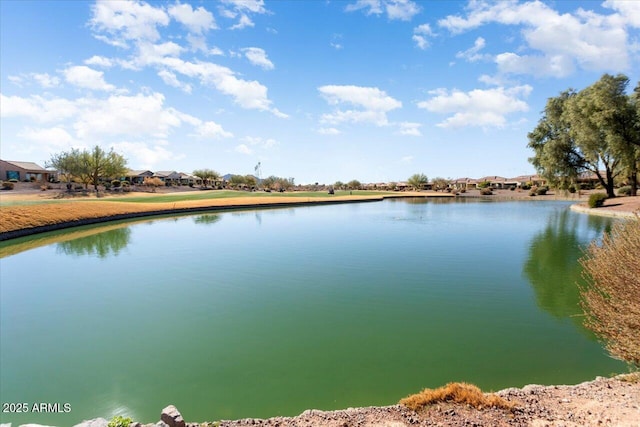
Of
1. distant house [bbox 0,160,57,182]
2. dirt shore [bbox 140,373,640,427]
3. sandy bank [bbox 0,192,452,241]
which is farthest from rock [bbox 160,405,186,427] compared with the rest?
distant house [bbox 0,160,57,182]

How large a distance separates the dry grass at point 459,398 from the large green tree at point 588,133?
35.3 metres

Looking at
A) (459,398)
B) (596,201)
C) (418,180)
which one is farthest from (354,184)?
(459,398)

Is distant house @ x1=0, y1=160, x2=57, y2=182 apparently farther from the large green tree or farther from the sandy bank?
the large green tree

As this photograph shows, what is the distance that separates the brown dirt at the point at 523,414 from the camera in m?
4.23

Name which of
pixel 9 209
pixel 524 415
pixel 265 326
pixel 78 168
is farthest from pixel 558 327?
pixel 78 168

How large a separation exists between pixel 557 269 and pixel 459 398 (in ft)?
39.7

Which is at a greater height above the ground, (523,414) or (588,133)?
(588,133)

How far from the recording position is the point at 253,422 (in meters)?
4.58

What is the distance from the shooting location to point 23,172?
66750 mm

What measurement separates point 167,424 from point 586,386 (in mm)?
6350

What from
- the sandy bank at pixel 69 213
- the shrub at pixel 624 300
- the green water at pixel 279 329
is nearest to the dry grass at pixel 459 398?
the green water at pixel 279 329

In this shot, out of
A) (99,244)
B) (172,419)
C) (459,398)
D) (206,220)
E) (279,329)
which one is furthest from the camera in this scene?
(206,220)

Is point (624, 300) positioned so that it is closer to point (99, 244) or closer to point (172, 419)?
point (172, 419)

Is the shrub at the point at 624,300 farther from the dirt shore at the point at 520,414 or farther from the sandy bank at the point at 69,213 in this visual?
the sandy bank at the point at 69,213
